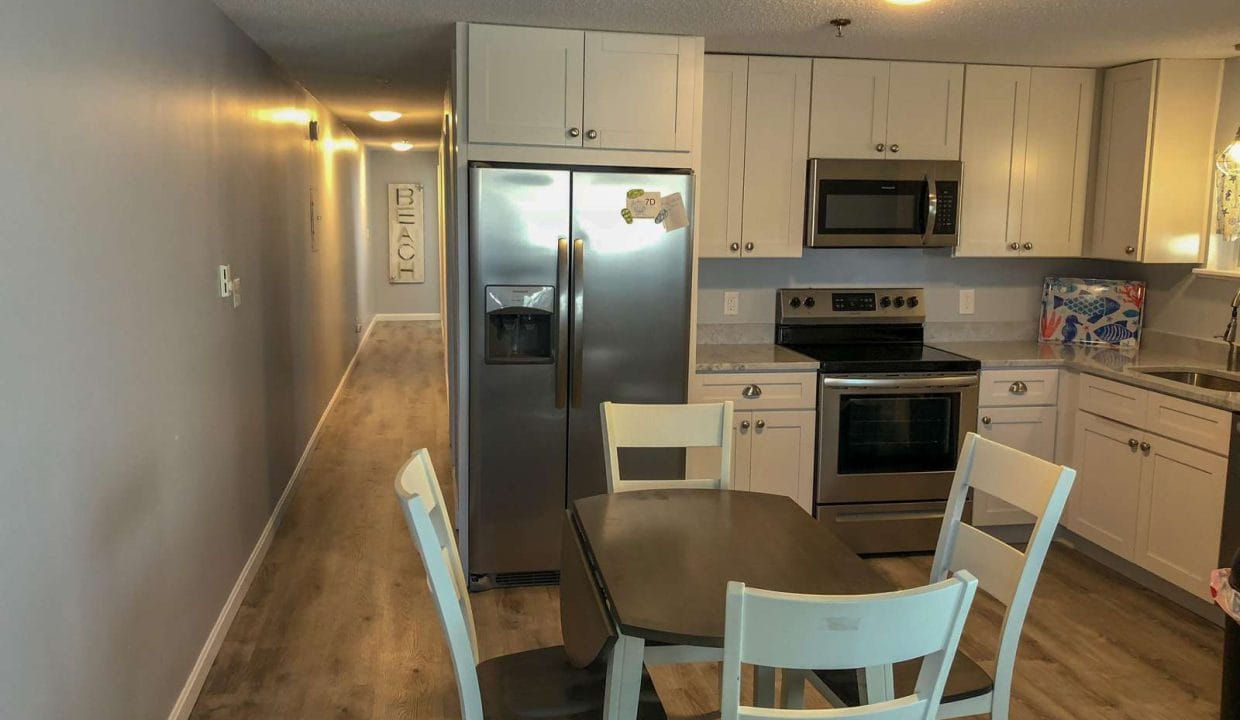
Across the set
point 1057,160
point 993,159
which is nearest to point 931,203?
point 993,159

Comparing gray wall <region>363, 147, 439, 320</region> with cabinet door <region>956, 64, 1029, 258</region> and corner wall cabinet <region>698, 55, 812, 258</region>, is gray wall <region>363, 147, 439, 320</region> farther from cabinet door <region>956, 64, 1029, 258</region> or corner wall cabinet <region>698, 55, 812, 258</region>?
cabinet door <region>956, 64, 1029, 258</region>

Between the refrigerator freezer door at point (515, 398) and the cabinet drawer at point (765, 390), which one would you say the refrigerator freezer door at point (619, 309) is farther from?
the cabinet drawer at point (765, 390)

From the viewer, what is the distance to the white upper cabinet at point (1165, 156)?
14.6ft

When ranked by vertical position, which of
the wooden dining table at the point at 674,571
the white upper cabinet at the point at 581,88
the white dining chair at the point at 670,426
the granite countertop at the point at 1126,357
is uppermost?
the white upper cabinet at the point at 581,88

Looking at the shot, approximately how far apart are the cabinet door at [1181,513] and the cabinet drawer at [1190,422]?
0.11 feet

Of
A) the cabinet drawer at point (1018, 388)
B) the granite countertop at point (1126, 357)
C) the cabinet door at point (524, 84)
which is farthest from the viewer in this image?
the cabinet drawer at point (1018, 388)

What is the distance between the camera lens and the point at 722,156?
14.6 ft

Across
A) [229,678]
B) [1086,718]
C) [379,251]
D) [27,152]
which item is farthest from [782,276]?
[379,251]

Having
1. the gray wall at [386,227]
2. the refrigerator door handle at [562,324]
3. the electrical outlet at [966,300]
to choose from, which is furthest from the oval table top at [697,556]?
the gray wall at [386,227]

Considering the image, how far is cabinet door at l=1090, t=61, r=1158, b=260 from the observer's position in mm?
4496

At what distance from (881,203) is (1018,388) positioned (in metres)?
1.01

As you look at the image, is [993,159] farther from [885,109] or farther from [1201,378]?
[1201,378]

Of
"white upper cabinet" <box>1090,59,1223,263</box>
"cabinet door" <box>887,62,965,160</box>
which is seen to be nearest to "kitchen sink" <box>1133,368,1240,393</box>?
"white upper cabinet" <box>1090,59,1223,263</box>

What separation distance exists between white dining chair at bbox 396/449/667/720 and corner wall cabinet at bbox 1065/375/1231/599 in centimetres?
248
